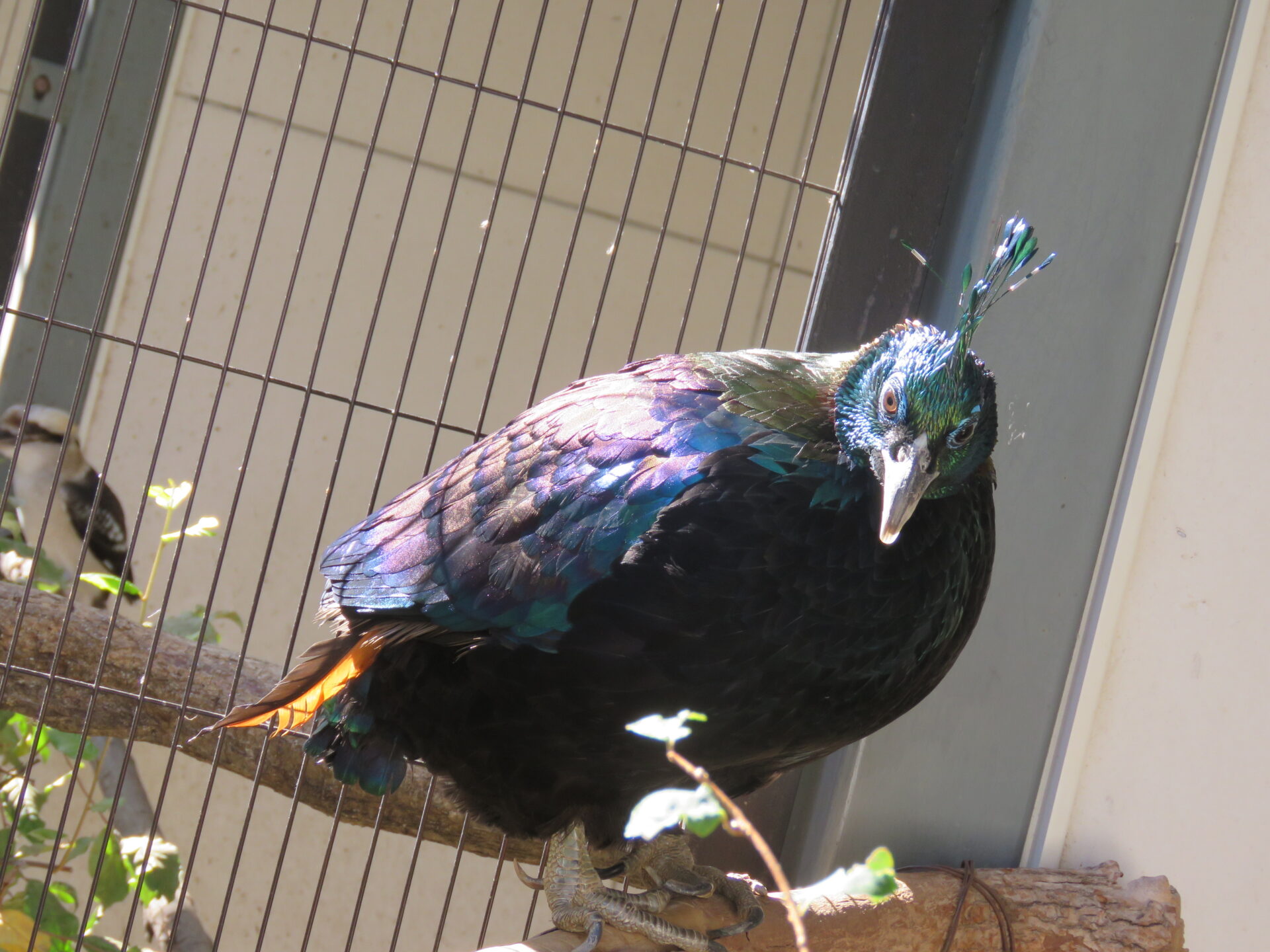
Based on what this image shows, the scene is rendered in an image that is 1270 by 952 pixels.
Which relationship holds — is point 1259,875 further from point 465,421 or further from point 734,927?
point 465,421

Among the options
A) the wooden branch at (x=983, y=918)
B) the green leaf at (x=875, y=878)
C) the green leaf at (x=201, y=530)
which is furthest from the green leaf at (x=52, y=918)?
the green leaf at (x=875, y=878)

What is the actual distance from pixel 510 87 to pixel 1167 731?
111 inches

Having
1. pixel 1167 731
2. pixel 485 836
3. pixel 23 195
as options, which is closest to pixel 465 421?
pixel 23 195

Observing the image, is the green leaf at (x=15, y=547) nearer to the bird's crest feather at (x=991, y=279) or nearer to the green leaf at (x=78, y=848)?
the green leaf at (x=78, y=848)

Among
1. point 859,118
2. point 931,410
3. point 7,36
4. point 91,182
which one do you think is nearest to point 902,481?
point 931,410

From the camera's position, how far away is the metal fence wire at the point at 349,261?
360cm

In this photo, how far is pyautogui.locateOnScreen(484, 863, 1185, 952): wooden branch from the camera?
5.10ft

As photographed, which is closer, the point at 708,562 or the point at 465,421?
the point at 708,562

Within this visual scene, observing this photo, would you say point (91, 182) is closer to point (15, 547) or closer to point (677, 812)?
point (15, 547)

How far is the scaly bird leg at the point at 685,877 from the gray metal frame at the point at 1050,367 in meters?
0.31

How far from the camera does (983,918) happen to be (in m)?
1.65

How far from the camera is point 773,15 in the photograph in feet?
12.0

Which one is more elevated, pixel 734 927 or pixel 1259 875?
pixel 1259 875

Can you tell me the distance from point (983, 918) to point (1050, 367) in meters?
0.87
